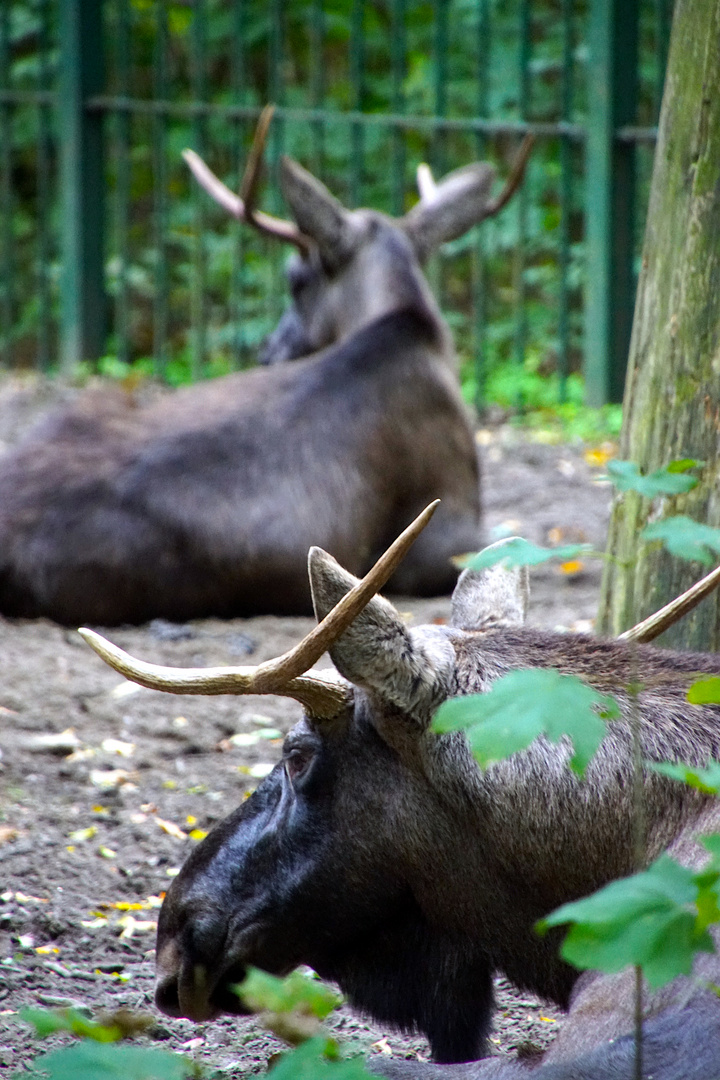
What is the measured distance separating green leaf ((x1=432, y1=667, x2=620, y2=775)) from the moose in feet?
14.1

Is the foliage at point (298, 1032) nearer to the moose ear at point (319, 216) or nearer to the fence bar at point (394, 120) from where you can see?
the moose ear at point (319, 216)

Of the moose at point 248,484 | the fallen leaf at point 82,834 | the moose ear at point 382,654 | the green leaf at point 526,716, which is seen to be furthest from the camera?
the moose at point 248,484

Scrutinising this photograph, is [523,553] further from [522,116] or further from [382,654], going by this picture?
[522,116]

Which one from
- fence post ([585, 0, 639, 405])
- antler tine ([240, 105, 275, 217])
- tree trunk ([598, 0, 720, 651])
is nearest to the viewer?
tree trunk ([598, 0, 720, 651])

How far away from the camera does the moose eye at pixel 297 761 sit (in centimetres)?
287

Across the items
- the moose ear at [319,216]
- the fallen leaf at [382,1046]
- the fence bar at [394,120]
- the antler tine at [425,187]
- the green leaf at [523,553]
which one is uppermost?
the fence bar at [394,120]

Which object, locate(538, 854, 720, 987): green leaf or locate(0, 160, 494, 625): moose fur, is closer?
locate(538, 854, 720, 987): green leaf

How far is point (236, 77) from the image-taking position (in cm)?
1093

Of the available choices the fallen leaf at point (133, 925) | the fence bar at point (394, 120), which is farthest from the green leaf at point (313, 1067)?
the fence bar at point (394, 120)

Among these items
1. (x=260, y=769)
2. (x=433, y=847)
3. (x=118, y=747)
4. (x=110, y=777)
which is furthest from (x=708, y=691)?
(x=118, y=747)

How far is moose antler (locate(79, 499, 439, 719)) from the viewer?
2.42 metres

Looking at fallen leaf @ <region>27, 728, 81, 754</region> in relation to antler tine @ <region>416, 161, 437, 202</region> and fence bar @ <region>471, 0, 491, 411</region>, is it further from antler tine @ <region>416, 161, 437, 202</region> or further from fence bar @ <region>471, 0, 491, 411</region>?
fence bar @ <region>471, 0, 491, 411</region>

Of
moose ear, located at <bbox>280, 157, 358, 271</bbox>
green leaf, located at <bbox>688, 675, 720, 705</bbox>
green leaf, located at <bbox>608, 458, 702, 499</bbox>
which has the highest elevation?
moose ear, located at <bbox>280, 157, 358, 271</bbox>

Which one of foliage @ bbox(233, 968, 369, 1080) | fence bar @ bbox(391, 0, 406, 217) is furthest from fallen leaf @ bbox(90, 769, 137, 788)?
fence bar @ bbox(391, 0, 406, 217)
